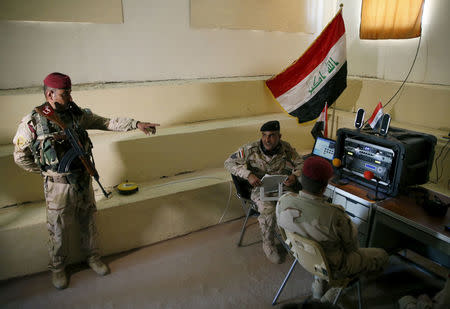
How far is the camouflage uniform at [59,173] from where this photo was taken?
2.29 m

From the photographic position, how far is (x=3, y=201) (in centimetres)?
276

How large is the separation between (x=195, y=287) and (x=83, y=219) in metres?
1.08

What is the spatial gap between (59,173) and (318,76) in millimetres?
2698

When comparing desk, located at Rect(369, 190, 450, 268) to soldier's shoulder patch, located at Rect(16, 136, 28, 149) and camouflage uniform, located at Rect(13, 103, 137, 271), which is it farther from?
soldier's shoulder patch, located at Rect(16, 136, 28, 149)

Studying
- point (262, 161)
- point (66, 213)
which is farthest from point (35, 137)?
point (262, 161)

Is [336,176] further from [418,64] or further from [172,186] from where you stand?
[418,64]

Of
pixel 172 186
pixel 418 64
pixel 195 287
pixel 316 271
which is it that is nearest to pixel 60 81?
pixel 172 186

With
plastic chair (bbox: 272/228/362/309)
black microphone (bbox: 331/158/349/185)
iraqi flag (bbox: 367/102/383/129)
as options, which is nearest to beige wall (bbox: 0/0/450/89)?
iraqi flag (bbox: 367/102/383/129)

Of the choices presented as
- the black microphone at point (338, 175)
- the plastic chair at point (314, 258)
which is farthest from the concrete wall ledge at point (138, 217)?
the plastic chair at point (314, 258)

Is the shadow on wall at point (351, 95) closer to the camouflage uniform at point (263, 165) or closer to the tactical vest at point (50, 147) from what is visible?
the camouflage uniform at point (263, 165)

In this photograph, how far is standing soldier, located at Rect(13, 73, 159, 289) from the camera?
7.48 ft

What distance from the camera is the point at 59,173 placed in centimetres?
236

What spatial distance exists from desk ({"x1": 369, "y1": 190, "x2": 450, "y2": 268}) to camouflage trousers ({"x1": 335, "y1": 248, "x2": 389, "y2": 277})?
24cm

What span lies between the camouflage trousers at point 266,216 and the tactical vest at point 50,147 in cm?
150
